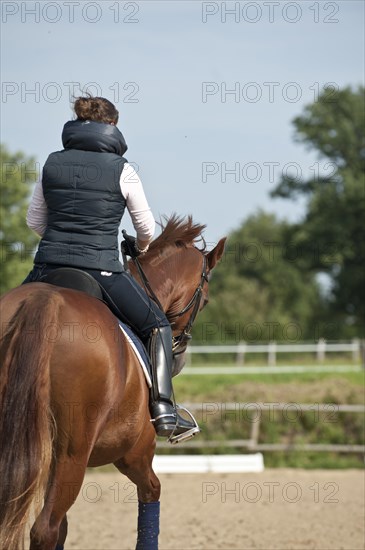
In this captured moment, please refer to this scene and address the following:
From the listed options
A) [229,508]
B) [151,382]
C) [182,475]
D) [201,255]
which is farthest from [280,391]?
[151,382]

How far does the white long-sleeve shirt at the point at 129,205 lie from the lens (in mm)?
5750

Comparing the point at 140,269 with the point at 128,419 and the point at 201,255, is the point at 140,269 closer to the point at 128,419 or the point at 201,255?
Result: the point at 201,255

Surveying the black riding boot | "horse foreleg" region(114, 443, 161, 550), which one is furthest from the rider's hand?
"horse foreleg" region(114, 443, 161, 550)

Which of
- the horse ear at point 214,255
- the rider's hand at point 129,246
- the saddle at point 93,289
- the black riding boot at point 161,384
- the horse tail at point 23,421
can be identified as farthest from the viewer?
the horse ear at point 214,255

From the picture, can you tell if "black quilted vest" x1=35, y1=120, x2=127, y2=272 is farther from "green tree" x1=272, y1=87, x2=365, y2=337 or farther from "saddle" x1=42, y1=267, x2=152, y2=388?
"green tree" x1=272, y1=87, x2=365, y2=337

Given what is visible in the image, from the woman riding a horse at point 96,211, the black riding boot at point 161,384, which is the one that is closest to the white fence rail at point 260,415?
the black riding boot at point 161,384

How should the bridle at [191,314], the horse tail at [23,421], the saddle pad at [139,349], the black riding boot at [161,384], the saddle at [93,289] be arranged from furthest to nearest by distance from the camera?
the bridle at [191,314] < the black riding boot at [161,384] < the saddle pad at [139,349] < the saddle at [93,289] < the horse tail at [23,421]

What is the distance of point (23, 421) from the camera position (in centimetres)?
488

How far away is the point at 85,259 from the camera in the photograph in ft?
18.7

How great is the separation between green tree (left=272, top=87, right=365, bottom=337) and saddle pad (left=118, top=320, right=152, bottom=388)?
135ft

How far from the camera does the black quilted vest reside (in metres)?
5.65

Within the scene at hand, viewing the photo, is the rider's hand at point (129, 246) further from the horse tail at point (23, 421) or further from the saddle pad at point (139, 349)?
the horse tail at point (23, 421)

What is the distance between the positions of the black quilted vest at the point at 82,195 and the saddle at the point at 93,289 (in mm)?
79

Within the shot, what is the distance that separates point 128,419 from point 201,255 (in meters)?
1.99
